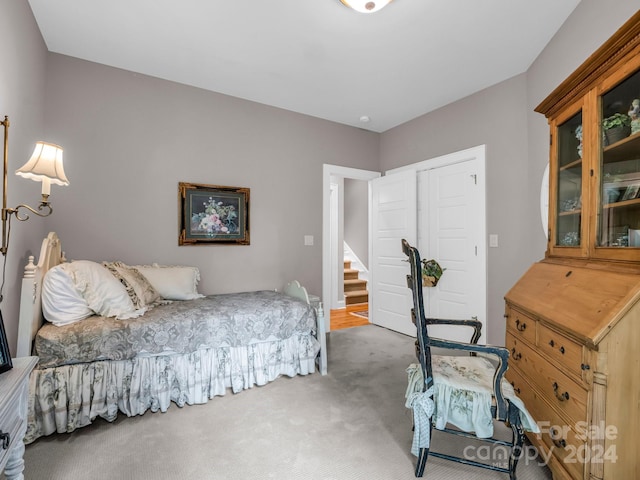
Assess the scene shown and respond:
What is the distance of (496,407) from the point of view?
1.47 meters

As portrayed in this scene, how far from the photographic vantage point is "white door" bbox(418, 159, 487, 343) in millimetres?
3248

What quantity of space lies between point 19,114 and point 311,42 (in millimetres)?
2030

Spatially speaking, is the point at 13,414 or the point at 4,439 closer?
the point at 4,439

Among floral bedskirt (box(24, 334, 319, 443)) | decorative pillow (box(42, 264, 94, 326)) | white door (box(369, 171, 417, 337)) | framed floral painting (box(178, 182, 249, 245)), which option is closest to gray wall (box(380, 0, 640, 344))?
white door (box(369, 171, 417, 337))

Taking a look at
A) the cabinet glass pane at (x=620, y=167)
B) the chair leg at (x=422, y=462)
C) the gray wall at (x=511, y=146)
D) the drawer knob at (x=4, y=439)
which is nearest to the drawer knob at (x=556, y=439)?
the chair leg at (x=422, y=462)

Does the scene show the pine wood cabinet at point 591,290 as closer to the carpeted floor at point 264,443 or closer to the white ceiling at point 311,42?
the carpeted floor at point 264,443

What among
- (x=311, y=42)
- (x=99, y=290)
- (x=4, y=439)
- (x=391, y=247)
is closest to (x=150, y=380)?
(x=99, y=290)

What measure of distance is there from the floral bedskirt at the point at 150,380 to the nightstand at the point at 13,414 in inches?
33.0

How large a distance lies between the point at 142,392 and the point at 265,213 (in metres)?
2.09

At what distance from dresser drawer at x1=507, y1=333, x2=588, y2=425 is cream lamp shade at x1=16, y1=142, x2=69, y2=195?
2.74 m

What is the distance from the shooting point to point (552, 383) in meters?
1.51

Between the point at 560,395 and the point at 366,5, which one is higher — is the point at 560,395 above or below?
below

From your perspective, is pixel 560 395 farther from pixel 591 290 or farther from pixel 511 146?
pixel 511 146

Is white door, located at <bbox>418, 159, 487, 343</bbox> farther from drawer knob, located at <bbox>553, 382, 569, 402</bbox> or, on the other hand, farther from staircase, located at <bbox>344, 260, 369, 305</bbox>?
staircase, located at <bbox>344, 260, 369, 305</bbox>
